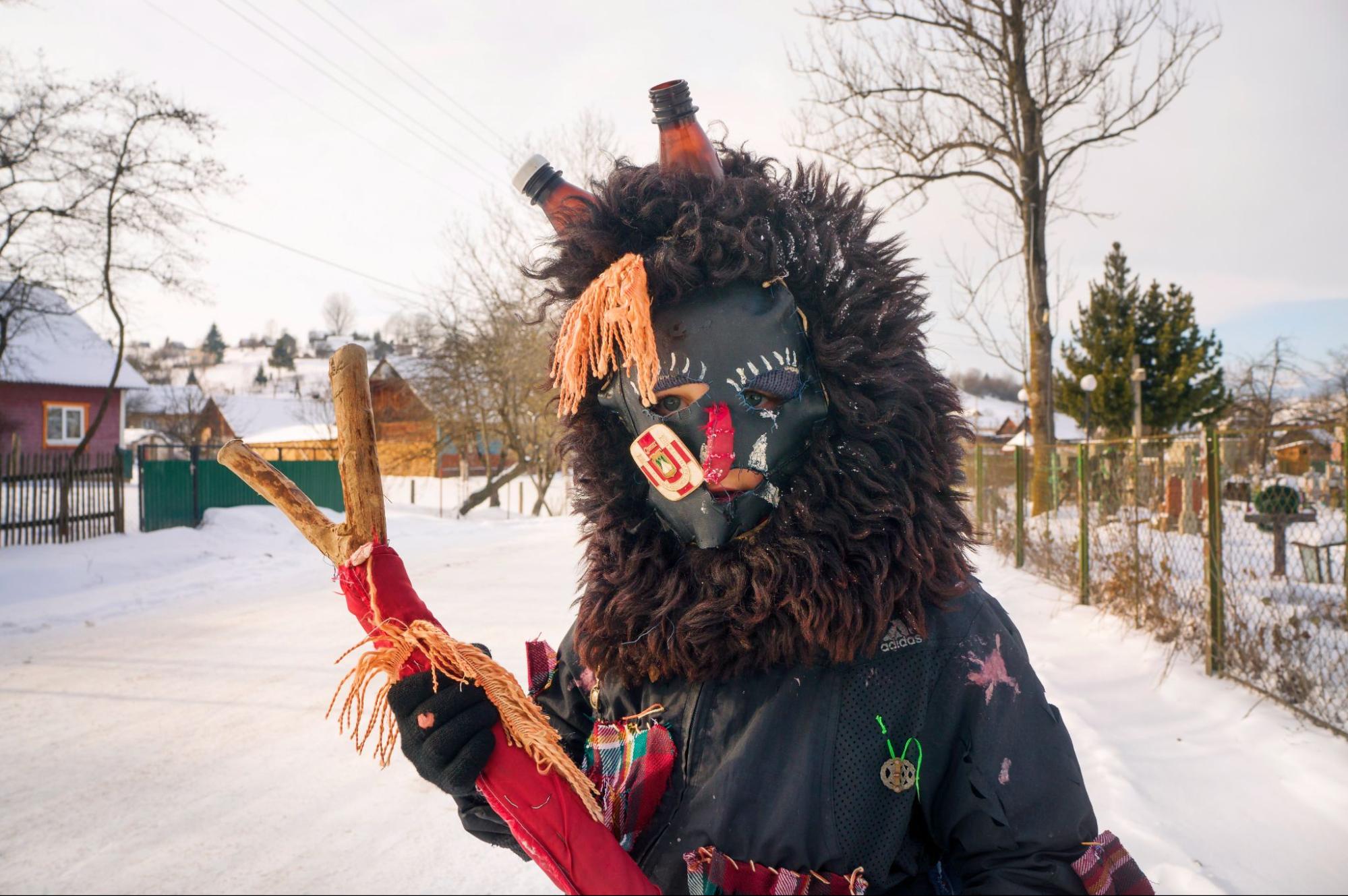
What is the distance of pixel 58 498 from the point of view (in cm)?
1047

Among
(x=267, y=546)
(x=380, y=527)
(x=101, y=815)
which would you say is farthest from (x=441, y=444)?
(x=380, y=527)

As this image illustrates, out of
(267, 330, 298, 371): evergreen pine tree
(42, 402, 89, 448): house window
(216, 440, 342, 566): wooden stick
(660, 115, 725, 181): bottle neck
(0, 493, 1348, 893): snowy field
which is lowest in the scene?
(0, 493, 1348, 893): snowy field

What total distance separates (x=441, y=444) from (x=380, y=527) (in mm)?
22438

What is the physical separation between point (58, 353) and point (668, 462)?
26304mm

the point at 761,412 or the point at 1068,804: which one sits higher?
the point at 761,412

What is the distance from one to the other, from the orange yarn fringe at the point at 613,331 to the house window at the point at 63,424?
2637 centimetres

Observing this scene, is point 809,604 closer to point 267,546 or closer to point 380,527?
point 380,527

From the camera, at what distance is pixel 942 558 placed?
4.56 ft

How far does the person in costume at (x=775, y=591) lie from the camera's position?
1.25m

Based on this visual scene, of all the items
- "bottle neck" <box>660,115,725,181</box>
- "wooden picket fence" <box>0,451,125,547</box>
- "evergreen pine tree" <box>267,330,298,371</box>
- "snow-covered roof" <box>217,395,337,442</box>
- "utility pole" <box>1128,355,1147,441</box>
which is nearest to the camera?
"bottle neck" <box>660,115,725,181</box>

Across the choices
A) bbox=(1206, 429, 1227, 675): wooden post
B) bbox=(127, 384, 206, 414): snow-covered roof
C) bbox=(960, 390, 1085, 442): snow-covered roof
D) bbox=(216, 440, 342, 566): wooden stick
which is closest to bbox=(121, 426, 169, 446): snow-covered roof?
bbox=(127, 384, 206, 414): snow-covered roof

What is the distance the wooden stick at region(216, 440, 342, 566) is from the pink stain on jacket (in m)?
1.17

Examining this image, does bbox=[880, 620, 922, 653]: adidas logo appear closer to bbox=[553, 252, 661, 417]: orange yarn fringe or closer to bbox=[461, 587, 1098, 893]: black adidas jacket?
bbox=[461, 587, 1098, 893]: black adidas jacket

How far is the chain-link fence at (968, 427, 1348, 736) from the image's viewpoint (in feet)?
13.8
